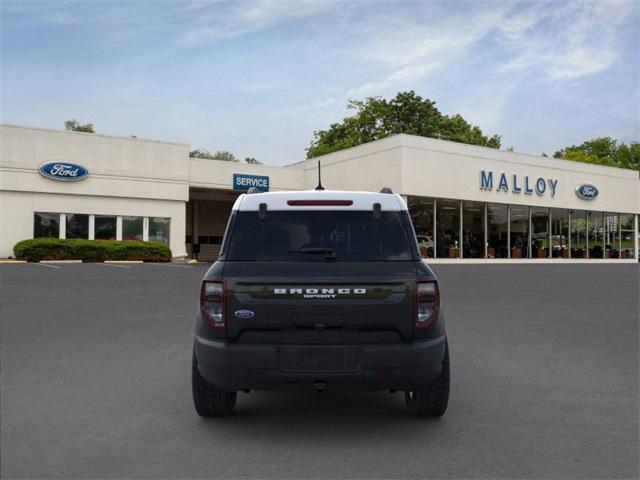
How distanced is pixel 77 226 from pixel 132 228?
120 inches

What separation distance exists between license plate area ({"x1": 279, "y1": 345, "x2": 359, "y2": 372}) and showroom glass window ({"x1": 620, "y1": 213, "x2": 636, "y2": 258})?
50.2 metres

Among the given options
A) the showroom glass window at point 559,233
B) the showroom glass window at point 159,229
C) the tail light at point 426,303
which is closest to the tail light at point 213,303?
the tail light at point 426,303

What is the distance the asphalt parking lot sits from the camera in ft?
12.2

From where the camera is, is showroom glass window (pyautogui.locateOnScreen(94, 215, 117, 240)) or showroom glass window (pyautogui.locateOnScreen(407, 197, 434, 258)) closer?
showroom glass window (pyautogui.locateOnScreen(94, 215, 117, 240))

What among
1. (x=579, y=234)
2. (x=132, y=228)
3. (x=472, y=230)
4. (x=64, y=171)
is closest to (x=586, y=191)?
(x=579, y=234)

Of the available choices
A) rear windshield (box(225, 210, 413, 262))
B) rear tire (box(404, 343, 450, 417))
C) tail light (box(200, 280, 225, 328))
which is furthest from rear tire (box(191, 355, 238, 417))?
rear tire (box(404, 343, 450, 417))

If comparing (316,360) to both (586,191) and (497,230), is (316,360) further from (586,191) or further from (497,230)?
(586,191)

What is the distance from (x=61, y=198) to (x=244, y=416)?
31423mm

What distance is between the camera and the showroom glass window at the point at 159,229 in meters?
35.5

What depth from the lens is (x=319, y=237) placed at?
4551 mm

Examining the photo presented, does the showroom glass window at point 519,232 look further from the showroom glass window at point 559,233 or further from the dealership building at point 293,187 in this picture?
the showroom glass window at point 559,233

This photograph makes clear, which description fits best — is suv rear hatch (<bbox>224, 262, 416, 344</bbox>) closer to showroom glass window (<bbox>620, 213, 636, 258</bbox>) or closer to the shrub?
the shrub

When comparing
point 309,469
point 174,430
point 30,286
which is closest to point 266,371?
point 309,469

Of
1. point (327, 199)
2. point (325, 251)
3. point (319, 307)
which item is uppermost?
point (327, 199)
